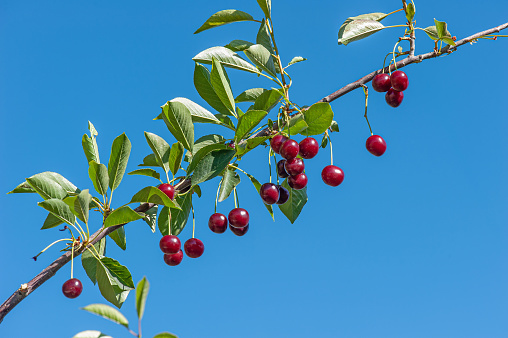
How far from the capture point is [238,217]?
7.91 feet

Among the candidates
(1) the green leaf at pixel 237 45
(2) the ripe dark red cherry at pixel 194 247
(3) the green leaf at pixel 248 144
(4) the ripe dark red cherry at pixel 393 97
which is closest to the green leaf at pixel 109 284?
(2) the ripe dark red cherry at pixel 194 247

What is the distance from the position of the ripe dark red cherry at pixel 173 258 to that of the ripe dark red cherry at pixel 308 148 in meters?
0.74

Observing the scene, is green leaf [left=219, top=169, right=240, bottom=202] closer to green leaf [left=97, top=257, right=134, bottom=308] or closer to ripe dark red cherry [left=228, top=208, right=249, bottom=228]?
ripe dark red cherry [left=228, top=208, right=249, bottom=228]

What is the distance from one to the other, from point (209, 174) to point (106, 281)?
0.61m

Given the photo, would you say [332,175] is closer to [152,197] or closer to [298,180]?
[298,180]

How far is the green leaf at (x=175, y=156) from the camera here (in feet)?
7.16

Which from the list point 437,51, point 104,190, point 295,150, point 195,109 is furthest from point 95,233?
point 437,51

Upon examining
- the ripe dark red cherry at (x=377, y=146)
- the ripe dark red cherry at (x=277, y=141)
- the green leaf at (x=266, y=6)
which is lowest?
the ripe dark red cherry at (x=277, y=141)

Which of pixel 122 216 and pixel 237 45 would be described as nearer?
pixel 122 216

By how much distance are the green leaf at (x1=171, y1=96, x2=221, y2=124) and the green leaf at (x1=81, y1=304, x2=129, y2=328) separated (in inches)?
47.2

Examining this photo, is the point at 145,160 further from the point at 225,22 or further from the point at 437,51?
the point at 437,51

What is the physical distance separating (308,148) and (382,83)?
447 mm

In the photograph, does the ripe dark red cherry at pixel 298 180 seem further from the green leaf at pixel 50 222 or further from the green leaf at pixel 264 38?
the green leaf at pixel 50 222

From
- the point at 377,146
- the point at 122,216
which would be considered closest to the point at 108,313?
the point at 122,216
